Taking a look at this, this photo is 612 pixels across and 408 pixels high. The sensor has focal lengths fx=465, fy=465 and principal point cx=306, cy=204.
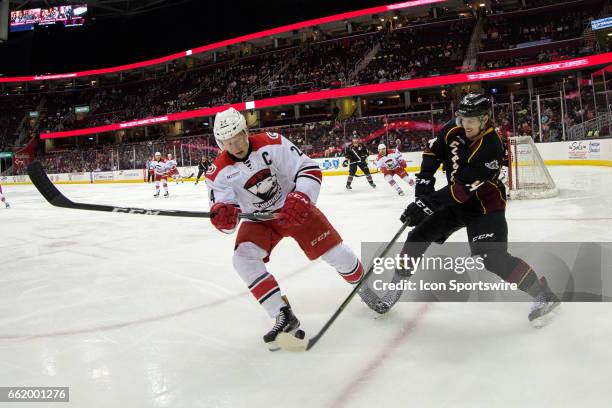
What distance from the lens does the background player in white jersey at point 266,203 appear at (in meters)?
2.37

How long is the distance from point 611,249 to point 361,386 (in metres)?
2.94

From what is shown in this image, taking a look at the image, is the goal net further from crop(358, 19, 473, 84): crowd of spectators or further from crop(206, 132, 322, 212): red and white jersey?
crop(358, 19, 473, 84): crowd of spectators

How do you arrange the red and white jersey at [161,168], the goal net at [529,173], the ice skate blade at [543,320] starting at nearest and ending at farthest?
the ice skate blade at [543,320]
the goal net at [529,173]
the red and white jersey at [161,168]

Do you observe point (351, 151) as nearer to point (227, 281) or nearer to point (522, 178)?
point (522, 178)

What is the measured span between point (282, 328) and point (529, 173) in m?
8.43

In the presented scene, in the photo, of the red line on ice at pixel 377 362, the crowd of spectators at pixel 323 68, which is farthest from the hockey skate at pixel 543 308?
the crowd of spectators at pixel 323 68

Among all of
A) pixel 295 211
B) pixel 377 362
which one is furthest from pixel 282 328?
pixel 295 211

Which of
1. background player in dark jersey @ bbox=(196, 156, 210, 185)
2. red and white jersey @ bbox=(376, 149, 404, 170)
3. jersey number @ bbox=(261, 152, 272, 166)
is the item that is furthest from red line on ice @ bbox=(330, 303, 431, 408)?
background player in dark jersey @ bbox=(196, 156, 210, 185)

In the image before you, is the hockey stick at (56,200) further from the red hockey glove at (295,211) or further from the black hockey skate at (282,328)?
the black hockey skate at (282,328)

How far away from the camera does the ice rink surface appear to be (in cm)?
191

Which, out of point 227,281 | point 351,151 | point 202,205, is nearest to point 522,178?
point 351,151

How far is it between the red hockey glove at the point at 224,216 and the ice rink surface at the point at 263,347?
66 cm

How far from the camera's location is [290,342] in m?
2.34

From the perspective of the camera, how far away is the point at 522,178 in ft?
31.1
